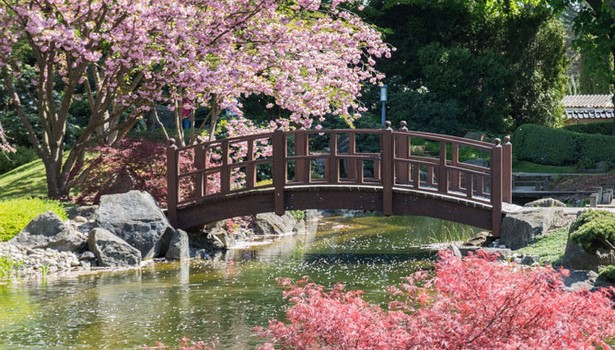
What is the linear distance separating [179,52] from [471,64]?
63.5 feet

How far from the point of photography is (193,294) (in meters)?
14.4

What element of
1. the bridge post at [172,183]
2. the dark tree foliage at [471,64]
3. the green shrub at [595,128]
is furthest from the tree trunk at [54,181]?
the green shrub at [595,128]

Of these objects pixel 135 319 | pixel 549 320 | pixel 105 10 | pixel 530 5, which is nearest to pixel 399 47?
Answer: pixel 530 5

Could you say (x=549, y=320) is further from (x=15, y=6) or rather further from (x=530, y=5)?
(x=530, y=5)

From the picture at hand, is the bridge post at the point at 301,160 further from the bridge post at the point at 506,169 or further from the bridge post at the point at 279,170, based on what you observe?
the bridge post at the point at 506,169

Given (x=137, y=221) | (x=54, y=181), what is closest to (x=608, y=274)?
(x=137, y=221)

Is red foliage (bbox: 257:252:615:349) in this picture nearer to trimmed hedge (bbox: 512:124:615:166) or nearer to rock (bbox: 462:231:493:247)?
rock (bbox: 462:231:493:247)

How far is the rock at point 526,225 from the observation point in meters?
17.2

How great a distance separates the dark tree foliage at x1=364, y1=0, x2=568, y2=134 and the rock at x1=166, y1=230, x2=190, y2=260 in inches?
704

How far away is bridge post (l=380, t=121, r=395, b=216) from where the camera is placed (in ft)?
59.9

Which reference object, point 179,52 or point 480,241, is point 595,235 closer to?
point 480,241

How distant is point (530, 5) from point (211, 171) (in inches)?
949

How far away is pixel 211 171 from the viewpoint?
1902 cm

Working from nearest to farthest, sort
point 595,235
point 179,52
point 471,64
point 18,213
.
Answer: point 595,235 < point 18,213 < point 179,52 < point 471,64
